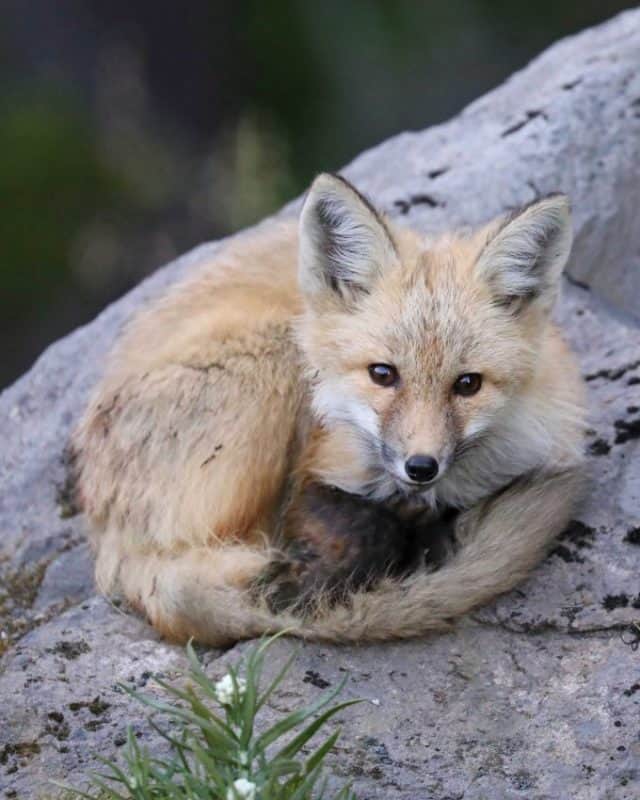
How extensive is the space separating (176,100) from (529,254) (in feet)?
30.2

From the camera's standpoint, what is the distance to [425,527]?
5.22m

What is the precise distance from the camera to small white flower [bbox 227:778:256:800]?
3.53 metres

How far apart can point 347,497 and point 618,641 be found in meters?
1.13

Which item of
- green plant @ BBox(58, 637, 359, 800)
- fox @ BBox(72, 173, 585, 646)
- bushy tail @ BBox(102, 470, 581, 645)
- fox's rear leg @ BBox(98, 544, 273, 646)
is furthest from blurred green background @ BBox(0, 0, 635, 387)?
green plant @ BBox(58, 637, 359, 800)

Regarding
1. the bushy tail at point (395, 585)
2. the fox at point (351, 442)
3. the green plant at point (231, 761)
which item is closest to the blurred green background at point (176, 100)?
the fox at point (351, 442)

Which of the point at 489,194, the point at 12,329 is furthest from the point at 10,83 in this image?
the point at 489,194

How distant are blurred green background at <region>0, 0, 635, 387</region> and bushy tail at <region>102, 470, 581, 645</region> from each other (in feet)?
24.0

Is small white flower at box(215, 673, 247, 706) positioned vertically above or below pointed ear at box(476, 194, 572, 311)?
below

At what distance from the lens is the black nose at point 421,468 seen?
454cm

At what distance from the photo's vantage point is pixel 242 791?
3533 millimetres

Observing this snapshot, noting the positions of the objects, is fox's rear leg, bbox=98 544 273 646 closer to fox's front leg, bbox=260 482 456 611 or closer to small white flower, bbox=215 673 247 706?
fox's front leg, bbox=260 482 456 611

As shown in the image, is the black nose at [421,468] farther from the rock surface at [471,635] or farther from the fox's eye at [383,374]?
the rock surface at [471,635]

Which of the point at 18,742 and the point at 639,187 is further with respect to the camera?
the point at 639,187

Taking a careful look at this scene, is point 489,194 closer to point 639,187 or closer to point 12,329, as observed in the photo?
point 639,187
